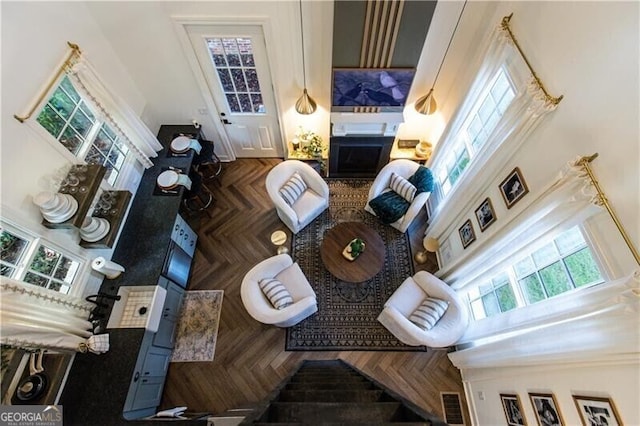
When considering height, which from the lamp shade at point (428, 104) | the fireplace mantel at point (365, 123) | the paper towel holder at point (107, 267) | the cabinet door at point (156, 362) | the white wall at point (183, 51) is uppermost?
the white wall at point (183, 51)

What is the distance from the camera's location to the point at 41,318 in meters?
2.37

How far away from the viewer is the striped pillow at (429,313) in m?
3.21

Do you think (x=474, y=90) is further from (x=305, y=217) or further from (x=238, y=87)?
(x=238, y=87)

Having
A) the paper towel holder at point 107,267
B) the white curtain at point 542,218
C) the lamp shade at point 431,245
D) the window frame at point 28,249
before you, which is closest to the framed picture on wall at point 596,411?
the white curtain at point 542,218

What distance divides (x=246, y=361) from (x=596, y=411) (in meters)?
3.15

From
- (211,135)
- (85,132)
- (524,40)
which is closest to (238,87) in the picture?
(211,135)

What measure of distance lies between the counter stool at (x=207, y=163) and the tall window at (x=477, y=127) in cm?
326

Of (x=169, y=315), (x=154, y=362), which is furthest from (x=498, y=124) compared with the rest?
(x=154, y=362)

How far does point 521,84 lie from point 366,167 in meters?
2.38

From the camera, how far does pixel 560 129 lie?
7.07ft

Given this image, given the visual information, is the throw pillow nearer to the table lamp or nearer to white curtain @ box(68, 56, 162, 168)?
the table lamp

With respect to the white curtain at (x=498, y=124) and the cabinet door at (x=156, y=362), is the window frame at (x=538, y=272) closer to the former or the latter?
the white curtain at (x=498, y=124)

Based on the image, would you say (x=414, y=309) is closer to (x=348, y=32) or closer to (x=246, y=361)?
(x=246, y=361)

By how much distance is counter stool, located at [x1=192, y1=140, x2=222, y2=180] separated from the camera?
4.32 meters
